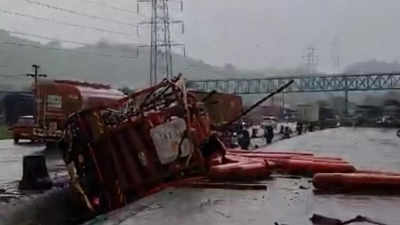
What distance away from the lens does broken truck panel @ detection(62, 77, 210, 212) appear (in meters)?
11.0

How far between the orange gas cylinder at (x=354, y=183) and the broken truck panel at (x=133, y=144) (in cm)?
241

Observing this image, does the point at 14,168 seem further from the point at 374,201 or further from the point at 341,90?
the point at 341,90

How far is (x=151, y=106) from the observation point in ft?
38.2

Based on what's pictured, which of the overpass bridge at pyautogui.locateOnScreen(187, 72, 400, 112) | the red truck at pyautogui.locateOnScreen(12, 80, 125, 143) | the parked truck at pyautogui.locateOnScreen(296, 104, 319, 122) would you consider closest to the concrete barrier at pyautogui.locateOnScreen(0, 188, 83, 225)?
the red truck at pyautogui.locateOnScreen(12, 80, 125, 143)

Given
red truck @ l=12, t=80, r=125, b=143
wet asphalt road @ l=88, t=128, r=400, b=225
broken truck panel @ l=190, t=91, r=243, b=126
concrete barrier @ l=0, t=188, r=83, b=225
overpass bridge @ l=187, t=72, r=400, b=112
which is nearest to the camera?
wet asphalt road @ l=88, t=128, r=400, b=225

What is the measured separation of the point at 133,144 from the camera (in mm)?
11109

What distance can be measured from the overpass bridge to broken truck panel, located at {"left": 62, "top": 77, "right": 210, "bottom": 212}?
280 ft

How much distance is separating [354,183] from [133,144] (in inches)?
151

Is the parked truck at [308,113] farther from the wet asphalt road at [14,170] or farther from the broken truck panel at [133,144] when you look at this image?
the broken truck panel at [133,144]

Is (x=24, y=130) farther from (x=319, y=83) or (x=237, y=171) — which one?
(x=319, y=83)

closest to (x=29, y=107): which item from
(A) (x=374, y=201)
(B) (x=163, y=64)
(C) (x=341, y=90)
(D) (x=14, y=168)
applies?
(B) (x=163, y=64)

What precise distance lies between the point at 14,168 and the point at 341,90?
8735 cm

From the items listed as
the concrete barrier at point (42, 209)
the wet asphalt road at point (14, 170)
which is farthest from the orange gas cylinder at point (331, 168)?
the wet asphalt road at point (14, 170)

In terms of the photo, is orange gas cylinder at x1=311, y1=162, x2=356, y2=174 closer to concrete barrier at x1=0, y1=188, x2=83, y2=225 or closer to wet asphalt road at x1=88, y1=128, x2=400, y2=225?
wet asphalt road at x1=88, y1=128, x2=400, y2=225
